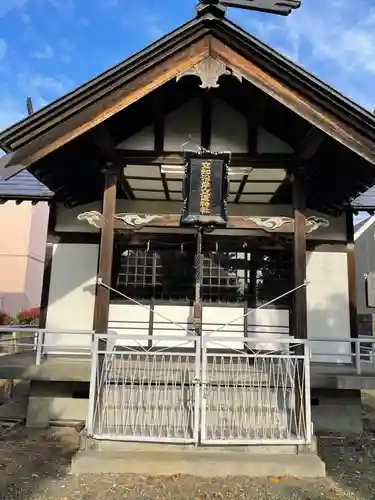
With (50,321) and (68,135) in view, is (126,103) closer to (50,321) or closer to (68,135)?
(68,135)

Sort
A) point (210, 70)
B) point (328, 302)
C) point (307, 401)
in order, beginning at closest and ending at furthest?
point (307, 401)
point (210, 70)
point (328, 302)

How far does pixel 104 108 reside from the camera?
5.60m

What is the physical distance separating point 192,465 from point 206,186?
370 centimetres

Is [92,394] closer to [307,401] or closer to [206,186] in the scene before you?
[307,401]

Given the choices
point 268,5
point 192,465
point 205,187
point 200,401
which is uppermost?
point 268,5

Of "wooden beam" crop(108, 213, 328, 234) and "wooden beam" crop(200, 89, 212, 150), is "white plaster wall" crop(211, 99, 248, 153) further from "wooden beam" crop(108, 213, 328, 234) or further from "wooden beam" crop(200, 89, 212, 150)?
"wooden beam" crop(108, 213, 328, 234)

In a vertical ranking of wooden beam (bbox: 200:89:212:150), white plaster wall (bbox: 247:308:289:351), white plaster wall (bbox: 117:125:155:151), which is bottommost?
white plaster wall (bbox: 247:308:289:351)

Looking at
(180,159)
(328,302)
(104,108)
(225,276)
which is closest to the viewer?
(104,108)

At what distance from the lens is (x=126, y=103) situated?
5609 millimetres

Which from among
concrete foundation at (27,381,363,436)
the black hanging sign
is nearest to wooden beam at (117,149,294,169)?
the black hanging sign

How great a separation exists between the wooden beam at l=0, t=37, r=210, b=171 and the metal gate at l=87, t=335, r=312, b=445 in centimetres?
266

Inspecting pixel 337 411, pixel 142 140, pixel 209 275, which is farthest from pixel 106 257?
pixel 337 411

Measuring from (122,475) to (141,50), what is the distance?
517 centimetres

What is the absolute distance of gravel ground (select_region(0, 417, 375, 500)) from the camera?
4438 millimetres
